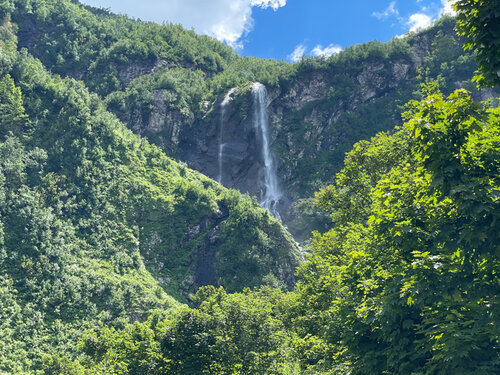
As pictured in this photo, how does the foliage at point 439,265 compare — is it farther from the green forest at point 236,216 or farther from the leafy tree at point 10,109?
the leafy tree at point 10,109

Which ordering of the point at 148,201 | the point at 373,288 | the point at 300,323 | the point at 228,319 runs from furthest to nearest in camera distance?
1. the point at 148,201
2. the point at 300,323
3. the point at 228,319
4. the point at 373,288

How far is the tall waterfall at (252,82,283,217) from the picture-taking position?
91.7 meters

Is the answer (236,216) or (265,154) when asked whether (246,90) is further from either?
(236,216)

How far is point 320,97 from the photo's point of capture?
10456 cm

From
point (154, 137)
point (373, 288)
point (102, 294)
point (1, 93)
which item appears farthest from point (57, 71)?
point (373, 288)

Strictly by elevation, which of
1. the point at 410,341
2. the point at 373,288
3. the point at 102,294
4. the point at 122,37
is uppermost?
the point at 122,37

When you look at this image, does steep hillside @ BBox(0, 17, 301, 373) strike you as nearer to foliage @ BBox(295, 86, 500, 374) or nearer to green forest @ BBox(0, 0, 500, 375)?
green forest @ BBox(0, 0, 500, 375)

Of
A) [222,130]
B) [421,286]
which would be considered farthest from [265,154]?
[421,286]

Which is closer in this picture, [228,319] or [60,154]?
[228,319]

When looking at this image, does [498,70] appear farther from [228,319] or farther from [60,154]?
[60,154]

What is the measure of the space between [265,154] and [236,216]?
29.5 metres

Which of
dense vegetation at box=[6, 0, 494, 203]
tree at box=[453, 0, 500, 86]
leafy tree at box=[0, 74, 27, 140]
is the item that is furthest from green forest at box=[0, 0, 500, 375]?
dense vegetation at box=[6, 0, 494, 203]

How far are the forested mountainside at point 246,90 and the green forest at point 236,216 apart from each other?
0.54 m

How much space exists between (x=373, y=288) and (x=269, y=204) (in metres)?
76.8
